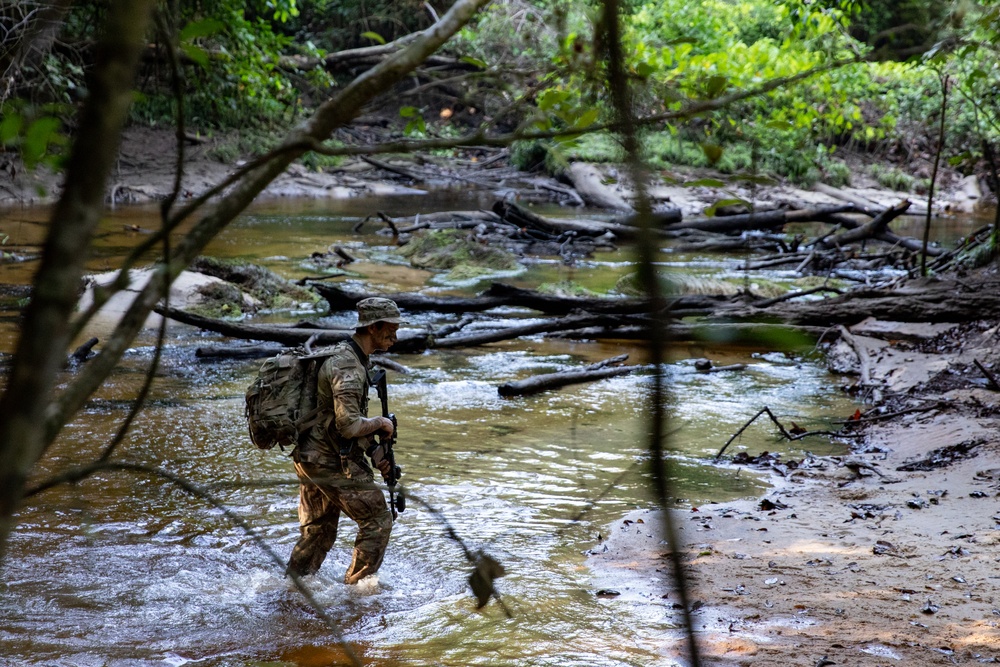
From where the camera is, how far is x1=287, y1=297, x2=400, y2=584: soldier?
5434 millimetres

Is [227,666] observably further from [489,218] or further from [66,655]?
[489,218]

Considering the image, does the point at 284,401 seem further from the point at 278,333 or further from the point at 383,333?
the point at 278,333

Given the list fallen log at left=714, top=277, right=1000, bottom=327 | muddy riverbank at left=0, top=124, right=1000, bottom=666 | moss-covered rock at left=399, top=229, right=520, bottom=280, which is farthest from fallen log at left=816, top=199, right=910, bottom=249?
muddy riverbank at left=0, top=124, right=1000, bottom=666

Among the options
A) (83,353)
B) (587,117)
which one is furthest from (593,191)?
(587,117)

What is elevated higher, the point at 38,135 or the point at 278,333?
the point at 38,135

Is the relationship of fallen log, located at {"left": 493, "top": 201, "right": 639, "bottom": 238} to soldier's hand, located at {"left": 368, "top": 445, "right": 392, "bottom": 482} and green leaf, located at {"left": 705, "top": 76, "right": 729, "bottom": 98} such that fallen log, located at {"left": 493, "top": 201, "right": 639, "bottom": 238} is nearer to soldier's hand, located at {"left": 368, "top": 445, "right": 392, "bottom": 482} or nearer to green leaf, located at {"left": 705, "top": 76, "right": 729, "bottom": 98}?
soldier's hand, located at {"left": 368, "top": 445, "right": 392, "bottom": 482}

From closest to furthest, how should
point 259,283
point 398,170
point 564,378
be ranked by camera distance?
point 564,378
point 259,283
point 398,170

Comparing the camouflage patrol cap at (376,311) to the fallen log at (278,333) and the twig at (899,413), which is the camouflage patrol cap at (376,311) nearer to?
the twig at (899,413)

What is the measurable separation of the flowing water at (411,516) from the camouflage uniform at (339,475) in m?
0.26

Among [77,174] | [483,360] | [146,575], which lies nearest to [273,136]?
[483,360]

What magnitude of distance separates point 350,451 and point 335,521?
0.63 metres

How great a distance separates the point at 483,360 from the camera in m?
11.8

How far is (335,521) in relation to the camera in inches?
233

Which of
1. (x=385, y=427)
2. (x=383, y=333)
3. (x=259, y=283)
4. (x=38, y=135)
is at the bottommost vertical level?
(x=385, y=427)
